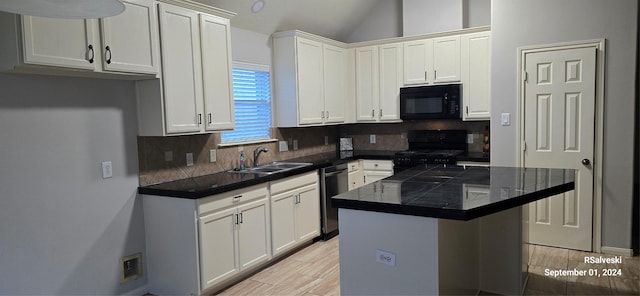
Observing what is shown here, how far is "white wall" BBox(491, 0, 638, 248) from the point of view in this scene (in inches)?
152

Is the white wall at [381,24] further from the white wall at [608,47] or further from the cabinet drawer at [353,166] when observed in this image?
the cabinet drawer at [353,166]

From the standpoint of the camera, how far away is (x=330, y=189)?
15.6ft

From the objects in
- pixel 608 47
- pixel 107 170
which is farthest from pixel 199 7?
pixel 608 47

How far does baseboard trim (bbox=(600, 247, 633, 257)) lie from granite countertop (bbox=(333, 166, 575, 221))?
1.36 metres

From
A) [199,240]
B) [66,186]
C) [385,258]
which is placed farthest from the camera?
[199,240]

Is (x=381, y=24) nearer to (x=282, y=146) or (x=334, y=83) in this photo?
(x=334, y=83)

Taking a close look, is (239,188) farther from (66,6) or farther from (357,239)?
(66,6)

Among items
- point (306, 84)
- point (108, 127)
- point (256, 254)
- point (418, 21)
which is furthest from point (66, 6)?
point (418, 21)

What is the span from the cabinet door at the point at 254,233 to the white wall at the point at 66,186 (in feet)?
2.52

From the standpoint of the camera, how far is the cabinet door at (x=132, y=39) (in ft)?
9.21

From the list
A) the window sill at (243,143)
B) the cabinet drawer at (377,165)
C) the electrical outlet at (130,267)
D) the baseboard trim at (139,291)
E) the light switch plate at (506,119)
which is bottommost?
the baseboard trim at (139,291)

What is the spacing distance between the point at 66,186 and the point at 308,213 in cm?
222

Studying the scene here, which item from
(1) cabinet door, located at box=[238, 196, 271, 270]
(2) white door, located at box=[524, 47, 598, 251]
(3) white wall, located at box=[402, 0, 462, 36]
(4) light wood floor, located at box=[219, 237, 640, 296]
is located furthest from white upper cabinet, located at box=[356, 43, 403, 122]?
(1) cabinet door, located at box=[238, 196, 271, 270]

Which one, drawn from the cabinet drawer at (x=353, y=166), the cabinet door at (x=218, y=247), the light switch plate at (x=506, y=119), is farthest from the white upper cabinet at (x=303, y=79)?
the light switch plate at (x=506, y=119)
